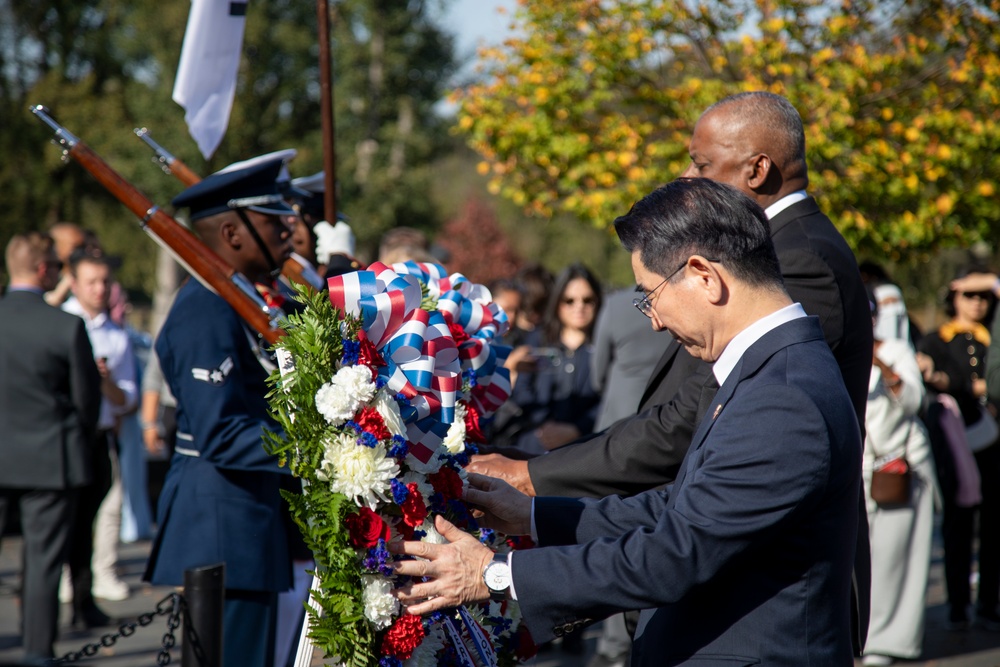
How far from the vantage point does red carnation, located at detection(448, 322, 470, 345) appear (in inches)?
126

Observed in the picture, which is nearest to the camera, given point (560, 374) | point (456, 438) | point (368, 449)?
point (368, 449)

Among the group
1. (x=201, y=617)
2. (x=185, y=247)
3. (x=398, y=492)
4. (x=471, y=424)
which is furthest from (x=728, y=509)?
(x=185, y=247)

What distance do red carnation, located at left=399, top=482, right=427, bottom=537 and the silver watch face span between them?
324mm

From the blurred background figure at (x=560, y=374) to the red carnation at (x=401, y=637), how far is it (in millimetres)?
4029

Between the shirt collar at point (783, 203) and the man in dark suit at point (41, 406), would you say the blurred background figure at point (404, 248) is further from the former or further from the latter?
the shirt collar at point (783, 203)

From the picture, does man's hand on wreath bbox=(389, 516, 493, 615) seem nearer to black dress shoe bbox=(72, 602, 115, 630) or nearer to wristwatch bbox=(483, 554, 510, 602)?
wristwatch bbox=(483, 554, 510, 602)

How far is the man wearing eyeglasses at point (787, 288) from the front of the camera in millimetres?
3049

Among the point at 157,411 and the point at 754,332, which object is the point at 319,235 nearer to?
the point at 157,411

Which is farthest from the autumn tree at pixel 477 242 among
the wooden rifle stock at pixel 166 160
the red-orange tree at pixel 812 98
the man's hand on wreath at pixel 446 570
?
the man's hand on wreath at pixel 446 570

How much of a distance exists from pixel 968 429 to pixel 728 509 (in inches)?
242

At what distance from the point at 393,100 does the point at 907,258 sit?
68.7ft

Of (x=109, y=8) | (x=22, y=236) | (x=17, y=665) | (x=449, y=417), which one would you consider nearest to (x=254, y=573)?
(x=449, y=417)

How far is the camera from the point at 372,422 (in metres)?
2.45

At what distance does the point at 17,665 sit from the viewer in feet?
5.54
